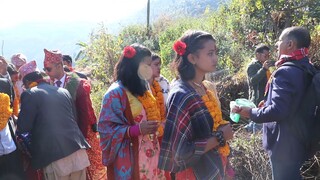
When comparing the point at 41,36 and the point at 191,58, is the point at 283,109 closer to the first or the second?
the point at 191,58

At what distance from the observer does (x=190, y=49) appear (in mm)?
2658

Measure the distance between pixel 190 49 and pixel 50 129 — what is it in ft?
5.26

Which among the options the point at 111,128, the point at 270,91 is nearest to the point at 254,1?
the point at 270,91

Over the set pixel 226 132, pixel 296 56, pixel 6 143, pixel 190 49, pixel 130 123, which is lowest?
pixel 6 143

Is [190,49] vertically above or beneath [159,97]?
above

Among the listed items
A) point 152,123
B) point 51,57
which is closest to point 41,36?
point 51,57

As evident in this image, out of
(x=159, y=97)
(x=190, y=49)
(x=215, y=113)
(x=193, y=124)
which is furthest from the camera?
(x=159, y=97)

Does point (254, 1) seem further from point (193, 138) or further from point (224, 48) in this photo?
point (193, 138)

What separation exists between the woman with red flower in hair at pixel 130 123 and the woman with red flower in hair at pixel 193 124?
518 mm

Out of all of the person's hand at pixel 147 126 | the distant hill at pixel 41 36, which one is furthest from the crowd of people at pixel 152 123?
the distant hill at pixel 41 36

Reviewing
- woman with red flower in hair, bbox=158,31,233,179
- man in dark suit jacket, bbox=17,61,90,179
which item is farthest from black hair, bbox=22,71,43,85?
woman with red flower in hair, bbox=158,31,233,179

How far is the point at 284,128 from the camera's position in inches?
123

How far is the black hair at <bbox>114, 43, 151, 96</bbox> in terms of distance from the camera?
10.6ft

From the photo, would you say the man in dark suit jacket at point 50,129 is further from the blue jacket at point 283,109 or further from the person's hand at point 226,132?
the blue jacket at point 283,109
